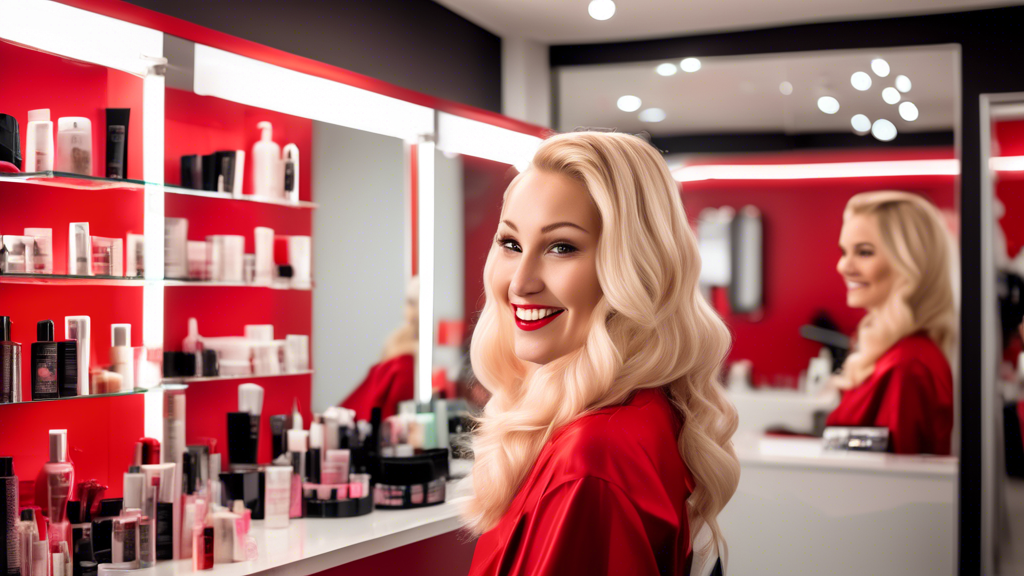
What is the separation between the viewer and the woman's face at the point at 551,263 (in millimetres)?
1330

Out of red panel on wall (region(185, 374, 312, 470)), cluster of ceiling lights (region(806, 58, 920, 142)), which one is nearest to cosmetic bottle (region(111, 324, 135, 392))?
red panel on wall (region(185, 374, 312, 470))

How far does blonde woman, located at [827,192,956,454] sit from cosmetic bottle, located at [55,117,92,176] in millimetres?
3482

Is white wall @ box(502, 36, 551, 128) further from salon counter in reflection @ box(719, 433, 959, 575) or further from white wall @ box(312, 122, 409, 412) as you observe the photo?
salon counter in reflection @ box(719, 433, 959, 575)

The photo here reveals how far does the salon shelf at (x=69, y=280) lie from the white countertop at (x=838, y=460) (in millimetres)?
2659

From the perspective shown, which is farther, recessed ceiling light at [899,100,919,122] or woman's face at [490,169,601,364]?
recessed ceiling light at [899,100,919,122]

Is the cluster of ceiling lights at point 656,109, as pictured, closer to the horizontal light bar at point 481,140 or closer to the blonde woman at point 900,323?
the horizontal light bar at point 481,140

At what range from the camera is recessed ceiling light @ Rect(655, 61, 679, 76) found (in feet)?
15.0

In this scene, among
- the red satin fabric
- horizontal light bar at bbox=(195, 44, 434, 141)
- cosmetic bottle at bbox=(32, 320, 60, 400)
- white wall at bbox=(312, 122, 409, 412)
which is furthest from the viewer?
the red satin fabric

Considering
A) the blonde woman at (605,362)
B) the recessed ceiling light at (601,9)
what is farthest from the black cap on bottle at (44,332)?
the recessed ceiling light at (601,9)

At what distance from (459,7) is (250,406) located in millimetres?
2239

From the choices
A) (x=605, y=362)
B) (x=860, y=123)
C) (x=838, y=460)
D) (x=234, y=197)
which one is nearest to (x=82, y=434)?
(x=234, y=197)

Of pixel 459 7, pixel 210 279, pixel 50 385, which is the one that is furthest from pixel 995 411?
pixel 50 385

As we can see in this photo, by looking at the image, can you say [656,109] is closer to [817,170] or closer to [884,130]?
[817,170]

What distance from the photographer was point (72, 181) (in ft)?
7.32
